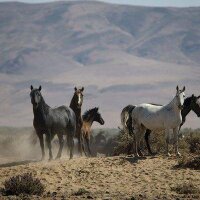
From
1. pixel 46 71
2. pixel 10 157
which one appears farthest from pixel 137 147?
pixel 46 71

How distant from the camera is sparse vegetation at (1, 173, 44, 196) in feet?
55.6

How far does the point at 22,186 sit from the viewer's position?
17047mm

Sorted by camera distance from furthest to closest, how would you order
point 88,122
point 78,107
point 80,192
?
1. point 88,122
2. point 78,107
3. point 80,192

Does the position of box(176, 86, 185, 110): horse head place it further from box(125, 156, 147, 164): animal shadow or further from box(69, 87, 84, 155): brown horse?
box(69, 87, 84, 155): brown horse

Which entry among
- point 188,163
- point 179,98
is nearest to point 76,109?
point 179,98

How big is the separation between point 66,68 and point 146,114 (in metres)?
171

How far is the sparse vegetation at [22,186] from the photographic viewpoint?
16938mm

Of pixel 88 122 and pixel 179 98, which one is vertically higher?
pixel 179 98

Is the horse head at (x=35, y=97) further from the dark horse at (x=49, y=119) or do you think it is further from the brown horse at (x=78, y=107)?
the brown horse at (x=78, y=107)

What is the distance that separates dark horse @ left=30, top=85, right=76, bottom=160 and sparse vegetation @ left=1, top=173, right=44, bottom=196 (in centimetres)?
418

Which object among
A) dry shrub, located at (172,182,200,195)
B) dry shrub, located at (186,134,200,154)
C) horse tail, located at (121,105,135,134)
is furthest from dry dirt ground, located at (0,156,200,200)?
dry shrub, located at (186,134,200,154)

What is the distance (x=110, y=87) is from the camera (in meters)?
160

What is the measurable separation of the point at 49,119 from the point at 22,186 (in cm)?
468

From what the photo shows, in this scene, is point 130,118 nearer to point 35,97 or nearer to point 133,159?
point 133,159
